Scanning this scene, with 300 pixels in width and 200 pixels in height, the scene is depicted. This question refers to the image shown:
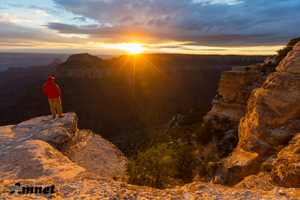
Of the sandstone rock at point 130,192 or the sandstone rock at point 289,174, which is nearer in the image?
the sandstone rock at point 130,192

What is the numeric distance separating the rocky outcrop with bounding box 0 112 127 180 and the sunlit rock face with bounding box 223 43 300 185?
774 cm

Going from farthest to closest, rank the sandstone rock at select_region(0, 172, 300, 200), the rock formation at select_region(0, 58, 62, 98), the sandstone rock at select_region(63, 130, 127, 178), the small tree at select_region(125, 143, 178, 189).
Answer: the rock formation at select_region(0, 58, 62, 98) < the sandstone rock at select_region(63, 130, 127, 178) < the small tree at select_region(125, 143, 178, 189) < the sandstone rock at select_region(0, 172, 300, 200)

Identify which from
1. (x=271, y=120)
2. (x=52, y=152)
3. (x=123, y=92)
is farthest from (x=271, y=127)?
(x=123, y=92)

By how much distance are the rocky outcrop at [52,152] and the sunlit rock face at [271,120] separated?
305 inches

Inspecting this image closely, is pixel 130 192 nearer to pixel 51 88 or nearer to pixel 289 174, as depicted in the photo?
pixel 289 174

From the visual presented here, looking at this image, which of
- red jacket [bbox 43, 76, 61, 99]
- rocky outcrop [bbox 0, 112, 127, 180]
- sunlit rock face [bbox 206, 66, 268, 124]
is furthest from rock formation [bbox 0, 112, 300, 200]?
sunlit rock face [bbox 206, 66, 268, 124]

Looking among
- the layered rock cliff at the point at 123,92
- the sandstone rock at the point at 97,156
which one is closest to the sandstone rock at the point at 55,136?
the sandstone rock at the point at 97,156

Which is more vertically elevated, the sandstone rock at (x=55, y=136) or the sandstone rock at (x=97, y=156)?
the sandstone rock at (x=55, y=136)

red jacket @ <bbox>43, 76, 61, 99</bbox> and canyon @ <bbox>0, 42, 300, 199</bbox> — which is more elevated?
red jacket @ <bbox>43, 76, 61, 99</bbox>

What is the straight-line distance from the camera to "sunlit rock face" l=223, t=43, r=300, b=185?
736 centimetres

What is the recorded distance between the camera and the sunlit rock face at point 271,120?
7355 millimetres

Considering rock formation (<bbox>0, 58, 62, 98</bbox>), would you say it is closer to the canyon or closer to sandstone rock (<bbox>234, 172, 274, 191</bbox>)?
the canyon

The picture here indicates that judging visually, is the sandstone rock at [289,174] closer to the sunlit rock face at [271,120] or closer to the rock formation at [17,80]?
the sunlit rock face at [271,120]

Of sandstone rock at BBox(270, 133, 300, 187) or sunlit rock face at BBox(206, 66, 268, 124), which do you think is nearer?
sandstone rock at BBox(270, 133, 300, 187)
